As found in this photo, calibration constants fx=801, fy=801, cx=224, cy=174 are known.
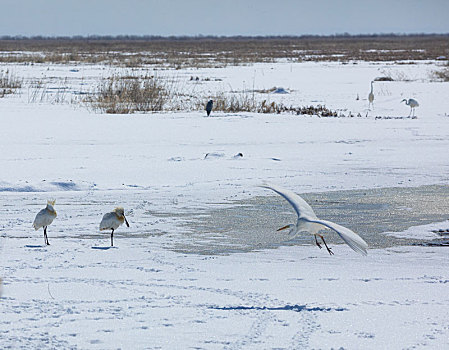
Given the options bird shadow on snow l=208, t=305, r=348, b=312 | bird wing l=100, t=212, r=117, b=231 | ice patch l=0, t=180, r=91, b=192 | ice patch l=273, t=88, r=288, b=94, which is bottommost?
ice patch l=0, t=180, r=91, b=192

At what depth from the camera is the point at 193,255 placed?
20.1 ft

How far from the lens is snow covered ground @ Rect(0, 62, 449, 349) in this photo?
14.3 ft

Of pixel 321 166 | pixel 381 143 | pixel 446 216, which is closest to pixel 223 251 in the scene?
pixel 446 216

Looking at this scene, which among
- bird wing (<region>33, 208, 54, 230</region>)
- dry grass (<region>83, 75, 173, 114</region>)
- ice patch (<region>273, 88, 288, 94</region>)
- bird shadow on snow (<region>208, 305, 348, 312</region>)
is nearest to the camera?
bird shadow on snow (<region>208, 305, 348, 312</region>)

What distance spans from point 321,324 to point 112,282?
1.52m

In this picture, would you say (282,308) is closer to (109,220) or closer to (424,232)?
(109,220)

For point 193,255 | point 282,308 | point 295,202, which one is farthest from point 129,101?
point 282,308

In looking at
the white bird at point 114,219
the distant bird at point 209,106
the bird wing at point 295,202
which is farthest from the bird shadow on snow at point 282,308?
the distant bird at point 209,106

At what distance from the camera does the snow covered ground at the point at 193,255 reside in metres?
4.34

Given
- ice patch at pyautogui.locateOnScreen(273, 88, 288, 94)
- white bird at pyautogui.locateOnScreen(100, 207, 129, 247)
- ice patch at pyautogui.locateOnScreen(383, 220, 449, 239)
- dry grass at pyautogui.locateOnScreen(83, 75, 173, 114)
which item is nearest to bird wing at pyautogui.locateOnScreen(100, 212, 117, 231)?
white bird at pyautogui.locateOnScreen(100, 207, 129, 247)

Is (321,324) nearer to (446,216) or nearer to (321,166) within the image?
(446,216)

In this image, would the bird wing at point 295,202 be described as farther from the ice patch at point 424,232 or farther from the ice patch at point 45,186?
the ice patch at point 45,186

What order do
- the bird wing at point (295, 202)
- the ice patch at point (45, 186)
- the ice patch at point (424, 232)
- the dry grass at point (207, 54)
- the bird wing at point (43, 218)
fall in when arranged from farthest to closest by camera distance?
the dry grass at point (207, 54) → the ice patch at point (45, 186) → the ice patch at point (424, 232) → the bird wing at point (43, 218) → the bird wing at point (295, 202)

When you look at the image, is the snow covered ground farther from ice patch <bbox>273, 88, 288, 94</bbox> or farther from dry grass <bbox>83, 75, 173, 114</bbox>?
ice patch <bbox>273, 88, 288, 94</bbox>
